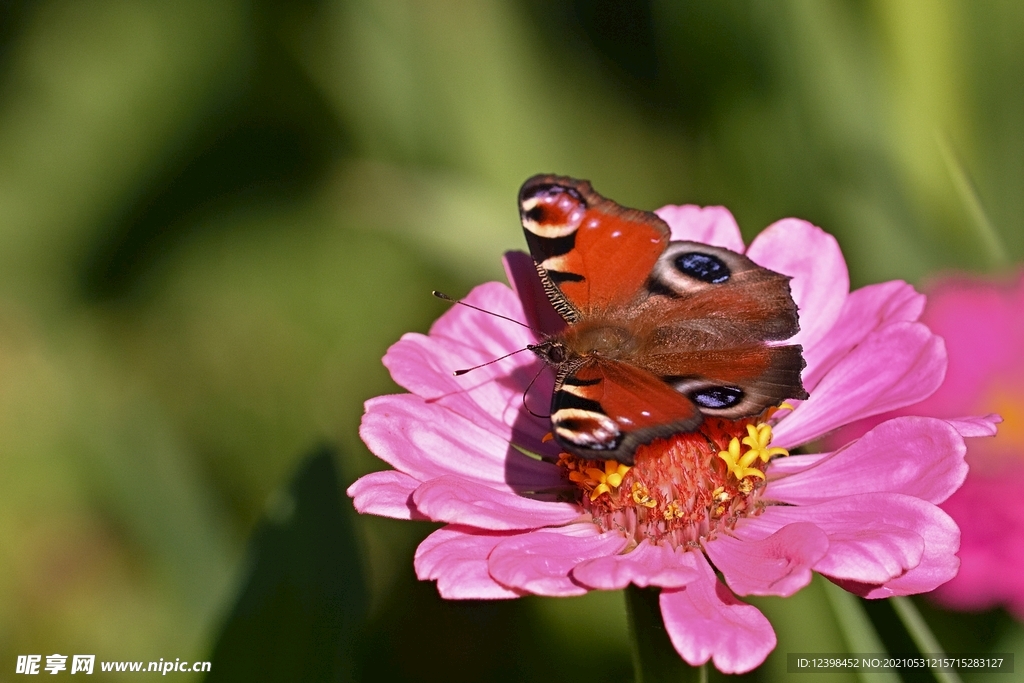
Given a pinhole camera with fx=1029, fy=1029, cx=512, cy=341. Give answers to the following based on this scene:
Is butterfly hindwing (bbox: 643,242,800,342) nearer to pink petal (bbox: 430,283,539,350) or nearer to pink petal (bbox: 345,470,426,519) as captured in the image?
pink petal (bbox: 430,283,539,350)

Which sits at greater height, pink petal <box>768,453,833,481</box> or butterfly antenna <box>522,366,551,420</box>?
butterfly antenna <box>522,366,551,420</box>

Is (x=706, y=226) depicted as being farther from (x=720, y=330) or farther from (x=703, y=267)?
(x=720, y=330)

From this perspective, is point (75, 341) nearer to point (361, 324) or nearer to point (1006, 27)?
point (361, 324)

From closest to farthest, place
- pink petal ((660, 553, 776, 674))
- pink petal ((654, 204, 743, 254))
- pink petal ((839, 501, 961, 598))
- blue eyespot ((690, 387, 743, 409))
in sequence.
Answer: pink petal ((660, 553, 776, 674)) < pink petal ((839, 501, 961, 598)) < blue eyespot ((690, 387, 743, 409)) < pink petal ((654, 204, 743, 254))

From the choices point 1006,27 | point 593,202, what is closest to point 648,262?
point 593,202

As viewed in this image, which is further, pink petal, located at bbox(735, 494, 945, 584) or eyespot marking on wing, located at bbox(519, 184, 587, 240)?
eyespot marking on wing, located at bbox(519, 184, 587, 240)

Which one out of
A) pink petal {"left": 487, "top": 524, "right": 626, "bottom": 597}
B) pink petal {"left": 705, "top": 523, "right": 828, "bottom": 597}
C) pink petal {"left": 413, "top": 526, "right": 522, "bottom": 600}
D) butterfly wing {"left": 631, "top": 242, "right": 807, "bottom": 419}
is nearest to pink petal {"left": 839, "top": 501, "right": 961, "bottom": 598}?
pink petal {"left": 705, "top": 523, "right": 828, "bottom": 597}
